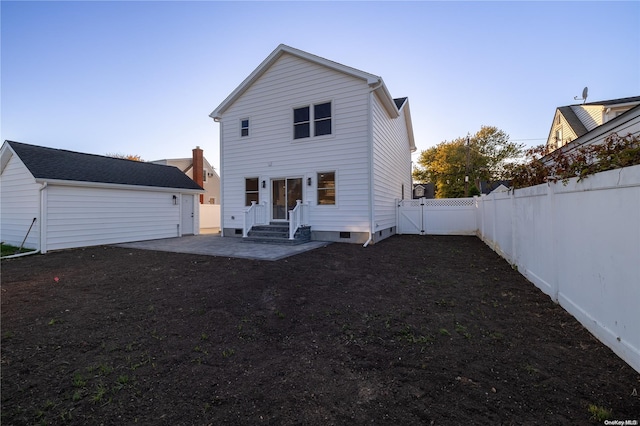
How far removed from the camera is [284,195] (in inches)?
444

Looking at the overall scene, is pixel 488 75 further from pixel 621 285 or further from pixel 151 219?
pixel 151 219

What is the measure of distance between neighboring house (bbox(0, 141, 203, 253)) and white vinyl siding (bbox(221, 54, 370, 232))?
11.8 feet

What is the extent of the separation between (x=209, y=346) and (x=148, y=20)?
11.3m

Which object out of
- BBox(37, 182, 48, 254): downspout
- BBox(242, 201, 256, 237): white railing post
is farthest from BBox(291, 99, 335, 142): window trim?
BBox(37, 182, 48, 254): downspout

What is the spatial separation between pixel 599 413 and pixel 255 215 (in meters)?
10.6

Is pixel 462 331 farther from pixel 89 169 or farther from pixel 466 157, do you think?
pixel 466 157

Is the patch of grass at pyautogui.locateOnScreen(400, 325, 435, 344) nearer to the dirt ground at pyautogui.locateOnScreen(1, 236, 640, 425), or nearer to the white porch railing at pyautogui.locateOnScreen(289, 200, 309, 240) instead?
the dirt ground at pyautogui.locateOnScreen(1, 236, 640, 425)

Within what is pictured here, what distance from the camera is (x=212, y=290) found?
A: 492 cm

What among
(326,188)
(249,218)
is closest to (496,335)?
(326,188)

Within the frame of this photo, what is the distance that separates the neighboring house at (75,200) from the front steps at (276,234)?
211 inches

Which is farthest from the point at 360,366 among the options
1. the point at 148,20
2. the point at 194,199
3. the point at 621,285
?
the point at 194,199

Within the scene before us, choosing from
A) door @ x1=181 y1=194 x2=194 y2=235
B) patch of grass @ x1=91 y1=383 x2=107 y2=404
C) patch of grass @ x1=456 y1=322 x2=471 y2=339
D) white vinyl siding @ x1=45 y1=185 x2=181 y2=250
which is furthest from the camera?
door @ x1=181 y1=194 x2=194 y2=235

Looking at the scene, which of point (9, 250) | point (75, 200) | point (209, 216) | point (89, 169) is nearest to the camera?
point (9, 250)

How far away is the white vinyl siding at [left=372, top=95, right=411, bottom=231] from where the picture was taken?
10.4m
